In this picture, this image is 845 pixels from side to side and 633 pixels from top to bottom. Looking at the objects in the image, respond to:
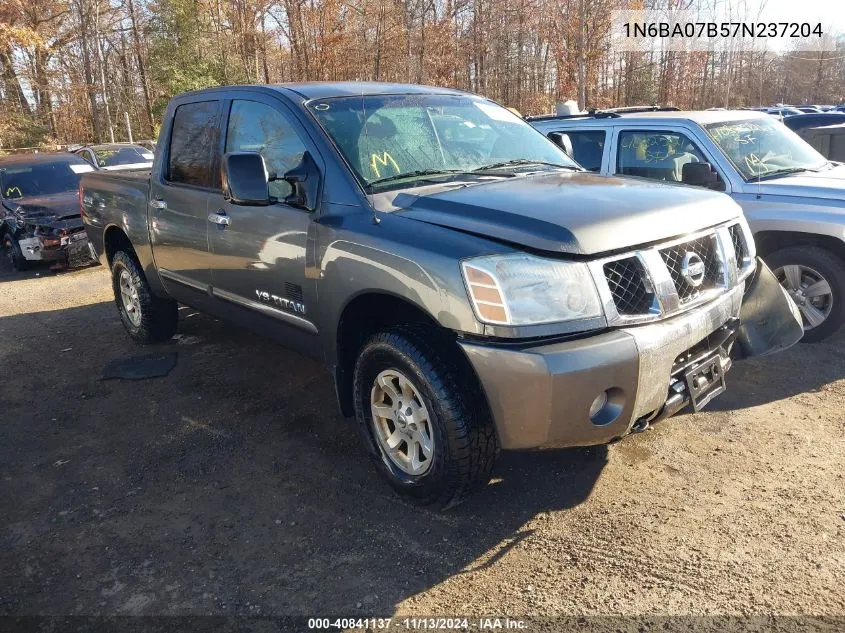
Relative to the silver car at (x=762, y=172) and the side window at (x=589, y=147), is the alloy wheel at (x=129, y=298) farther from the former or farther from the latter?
the side window at (x=589, y=147)

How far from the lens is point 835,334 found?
5.39 meters

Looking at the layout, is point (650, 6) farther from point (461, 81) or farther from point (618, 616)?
point (618, 616)

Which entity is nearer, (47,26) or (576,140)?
(576,140)

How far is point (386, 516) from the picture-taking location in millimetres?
3166

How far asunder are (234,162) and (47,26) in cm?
3283

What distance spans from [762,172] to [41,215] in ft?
30.3

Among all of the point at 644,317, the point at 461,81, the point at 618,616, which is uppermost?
the point at 461,81

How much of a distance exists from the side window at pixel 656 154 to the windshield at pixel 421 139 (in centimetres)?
195

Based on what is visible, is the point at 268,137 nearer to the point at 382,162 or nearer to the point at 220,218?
the point at 220,218

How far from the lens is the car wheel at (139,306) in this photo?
5559 millimetres

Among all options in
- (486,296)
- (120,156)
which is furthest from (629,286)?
(120,156)

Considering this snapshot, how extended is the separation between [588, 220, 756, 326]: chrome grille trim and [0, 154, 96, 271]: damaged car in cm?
804

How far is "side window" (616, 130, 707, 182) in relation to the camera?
562 centimetres

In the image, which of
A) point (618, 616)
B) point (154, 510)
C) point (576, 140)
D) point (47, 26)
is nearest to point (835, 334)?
point (576, 140)
